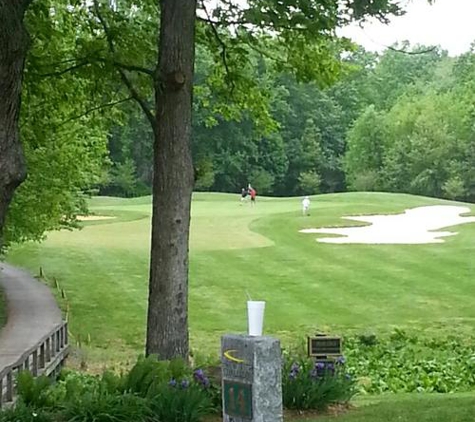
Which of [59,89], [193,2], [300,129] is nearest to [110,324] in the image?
[59,89]

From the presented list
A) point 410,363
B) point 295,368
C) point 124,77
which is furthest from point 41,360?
point 295,368

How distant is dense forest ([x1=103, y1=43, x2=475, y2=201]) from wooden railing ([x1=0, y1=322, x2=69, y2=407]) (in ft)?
166

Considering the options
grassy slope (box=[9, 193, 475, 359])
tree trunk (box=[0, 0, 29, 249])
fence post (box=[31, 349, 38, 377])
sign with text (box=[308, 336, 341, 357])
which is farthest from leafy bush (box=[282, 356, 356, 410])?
grassy slope (box=[9, 193, 475, 359])

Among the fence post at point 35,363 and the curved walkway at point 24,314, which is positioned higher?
the fence post at point 35,363

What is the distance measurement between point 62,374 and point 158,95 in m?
5.39

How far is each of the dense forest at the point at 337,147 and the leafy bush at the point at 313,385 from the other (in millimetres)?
57940

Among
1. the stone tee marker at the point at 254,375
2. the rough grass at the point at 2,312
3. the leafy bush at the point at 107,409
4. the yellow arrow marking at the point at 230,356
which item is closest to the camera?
the stone tee marker at the point at 254,375

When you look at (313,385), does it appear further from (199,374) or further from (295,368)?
(199,374)

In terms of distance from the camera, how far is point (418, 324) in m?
19.2

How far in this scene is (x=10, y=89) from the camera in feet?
20.8

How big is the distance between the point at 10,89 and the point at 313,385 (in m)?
3.67

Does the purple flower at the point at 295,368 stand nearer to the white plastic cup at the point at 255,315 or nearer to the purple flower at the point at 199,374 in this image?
the purple flower at the point at 199,374

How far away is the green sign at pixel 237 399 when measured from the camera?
5.65 metres

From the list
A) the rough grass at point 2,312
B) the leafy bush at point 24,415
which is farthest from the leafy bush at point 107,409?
the rough grass at point 2,312
